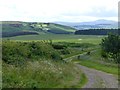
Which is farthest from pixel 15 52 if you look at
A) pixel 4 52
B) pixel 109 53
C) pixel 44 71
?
pixel 109 53

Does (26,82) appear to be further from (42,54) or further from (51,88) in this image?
(42,54)

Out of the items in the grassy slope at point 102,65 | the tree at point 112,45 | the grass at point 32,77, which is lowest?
the grassy slope at point 102,65

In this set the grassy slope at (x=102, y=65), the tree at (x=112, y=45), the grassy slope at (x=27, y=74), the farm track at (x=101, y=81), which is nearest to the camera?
the grassy slope at (x=27, y=74)

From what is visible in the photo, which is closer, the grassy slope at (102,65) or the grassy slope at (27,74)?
the grassy slope at (27,74)

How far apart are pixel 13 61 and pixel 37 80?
562 cm

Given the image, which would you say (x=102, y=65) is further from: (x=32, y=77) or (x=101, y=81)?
(x=32, y=77)

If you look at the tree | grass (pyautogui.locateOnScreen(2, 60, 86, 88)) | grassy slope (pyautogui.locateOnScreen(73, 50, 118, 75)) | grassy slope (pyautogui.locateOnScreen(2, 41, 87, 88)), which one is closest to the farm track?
grassy slope (pyautogui.locateOnScreen(2, 41, 87, 88))

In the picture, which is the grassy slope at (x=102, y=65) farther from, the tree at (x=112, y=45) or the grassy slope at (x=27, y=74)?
the grassy slope at (x=27, y=74)

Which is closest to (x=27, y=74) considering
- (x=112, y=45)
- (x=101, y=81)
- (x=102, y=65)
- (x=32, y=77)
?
(x=32, y=77)

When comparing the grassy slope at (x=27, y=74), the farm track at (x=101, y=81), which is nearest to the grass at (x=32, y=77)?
the grassy slope at (x=27, y=74)

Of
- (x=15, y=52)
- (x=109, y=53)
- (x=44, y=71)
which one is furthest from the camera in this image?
(x=109, y=53)

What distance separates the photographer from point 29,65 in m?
35.7

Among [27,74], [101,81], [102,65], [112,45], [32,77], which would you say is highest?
[27,74]

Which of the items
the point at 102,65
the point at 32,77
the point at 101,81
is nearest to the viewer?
the point at 32,77
